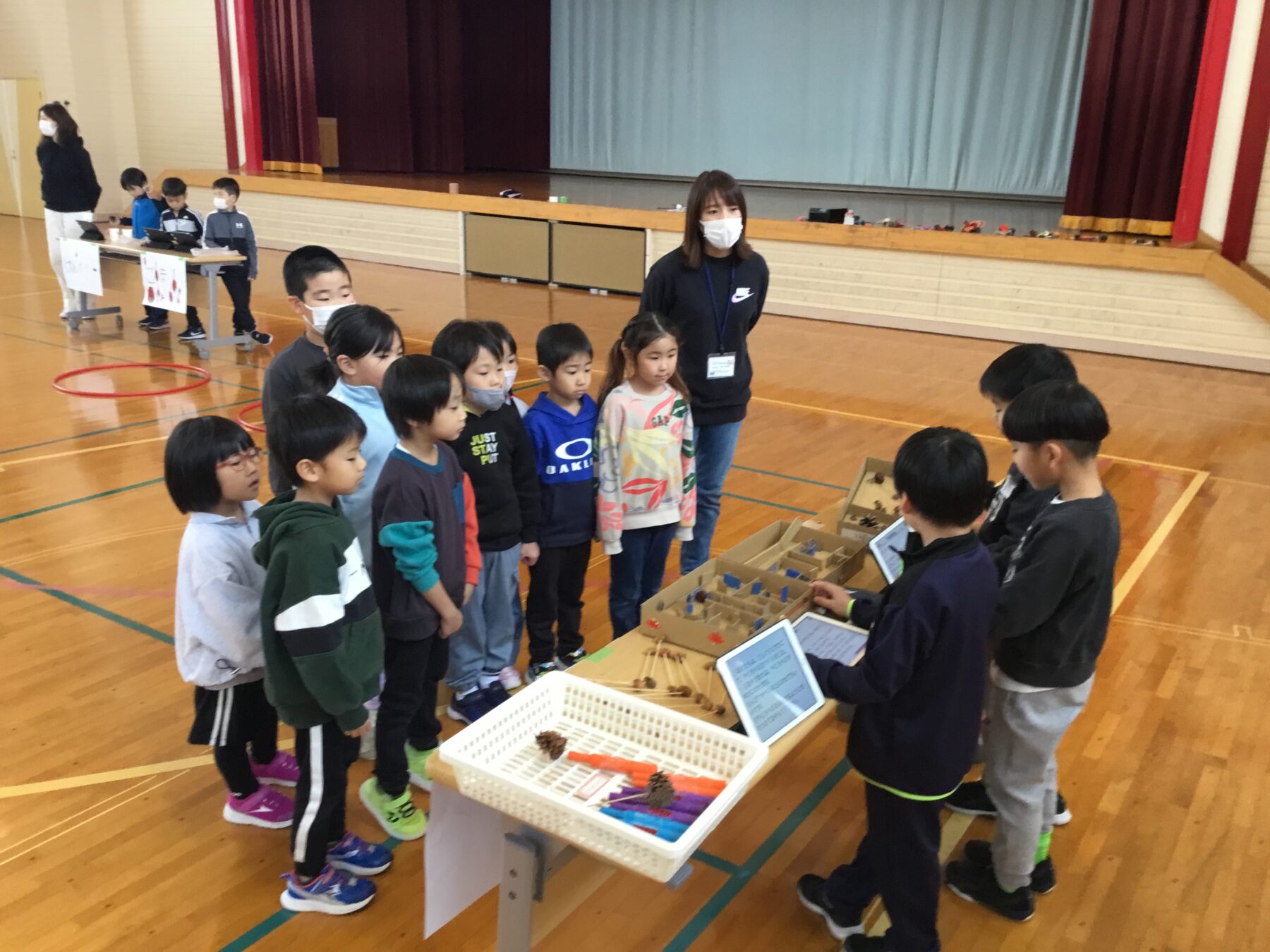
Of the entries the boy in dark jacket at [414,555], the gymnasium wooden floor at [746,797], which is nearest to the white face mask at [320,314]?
the boy in dark jacket at [414,555]

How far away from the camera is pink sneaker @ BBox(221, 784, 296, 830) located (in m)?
2.52

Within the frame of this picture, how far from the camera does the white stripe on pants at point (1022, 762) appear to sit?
2139mm

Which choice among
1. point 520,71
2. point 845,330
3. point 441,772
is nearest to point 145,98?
point 520,71

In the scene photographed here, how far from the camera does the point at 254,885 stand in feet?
7.61

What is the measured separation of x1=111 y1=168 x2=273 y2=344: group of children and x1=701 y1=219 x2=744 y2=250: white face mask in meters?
5.29

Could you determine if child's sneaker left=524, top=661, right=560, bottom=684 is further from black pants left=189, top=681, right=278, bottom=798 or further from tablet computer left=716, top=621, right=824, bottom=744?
tablet computer left=716, top=621, right=824, bottom=744

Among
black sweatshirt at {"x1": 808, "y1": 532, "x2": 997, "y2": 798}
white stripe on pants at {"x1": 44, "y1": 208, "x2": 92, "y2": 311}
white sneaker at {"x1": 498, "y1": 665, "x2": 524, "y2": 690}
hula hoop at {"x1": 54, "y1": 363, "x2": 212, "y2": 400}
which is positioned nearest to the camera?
black sweatshirt at {"x1": 808, "y1": 532, "x2": 997, "y2": 798}

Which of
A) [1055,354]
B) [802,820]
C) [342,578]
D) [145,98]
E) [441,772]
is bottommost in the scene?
[802,820]

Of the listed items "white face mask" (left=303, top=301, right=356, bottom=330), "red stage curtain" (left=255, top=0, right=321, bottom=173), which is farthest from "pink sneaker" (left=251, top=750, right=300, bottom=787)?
"red stage curtain" (left=255, top=0, right=321, bottom=173)

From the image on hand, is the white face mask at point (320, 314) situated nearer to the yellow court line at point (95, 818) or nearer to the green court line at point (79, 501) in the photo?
the yellow court line at point (95, 818)

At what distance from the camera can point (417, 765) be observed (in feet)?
8.89

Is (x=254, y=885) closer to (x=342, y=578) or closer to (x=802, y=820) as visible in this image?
(x=342, y=578)

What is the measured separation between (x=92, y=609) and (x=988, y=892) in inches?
123

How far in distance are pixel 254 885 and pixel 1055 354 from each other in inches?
90.6
